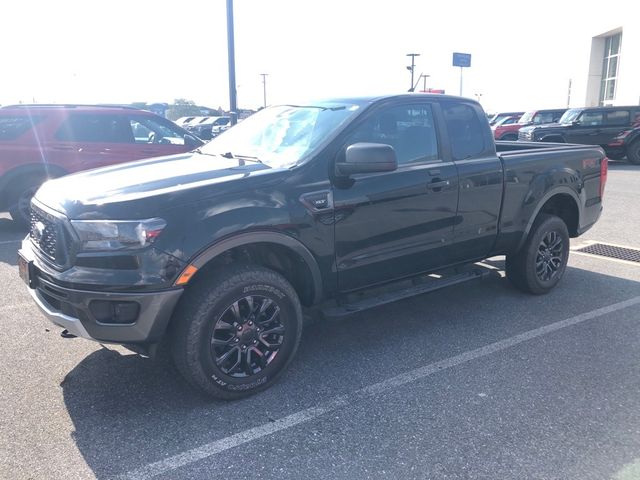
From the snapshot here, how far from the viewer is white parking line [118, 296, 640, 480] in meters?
Answer: 2.85

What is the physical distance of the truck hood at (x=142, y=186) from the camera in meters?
3.14

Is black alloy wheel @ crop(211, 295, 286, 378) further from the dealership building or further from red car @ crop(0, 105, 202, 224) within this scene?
the dealership building

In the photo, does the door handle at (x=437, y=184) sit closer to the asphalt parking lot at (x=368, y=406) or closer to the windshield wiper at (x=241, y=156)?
the asphalt parking lot at (x=368, y=406)

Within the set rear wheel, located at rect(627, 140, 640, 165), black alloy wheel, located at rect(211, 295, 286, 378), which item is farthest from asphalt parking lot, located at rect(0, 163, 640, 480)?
rear wheel, located at rect(627, 140, 640, 165)

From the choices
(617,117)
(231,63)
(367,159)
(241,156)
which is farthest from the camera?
(617,117)

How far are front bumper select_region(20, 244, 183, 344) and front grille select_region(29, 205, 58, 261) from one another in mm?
241

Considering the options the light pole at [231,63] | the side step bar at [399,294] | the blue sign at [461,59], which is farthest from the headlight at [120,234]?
the blue sign at [461,59]

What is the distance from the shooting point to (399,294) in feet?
14.1

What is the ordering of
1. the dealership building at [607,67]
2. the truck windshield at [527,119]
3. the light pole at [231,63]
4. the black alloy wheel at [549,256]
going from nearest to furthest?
the black alloy wheel at [549,256]
the light pole at [231,63]
the truck windshield at [527,119]
the dealership building at [607,67]

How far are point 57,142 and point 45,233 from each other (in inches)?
214

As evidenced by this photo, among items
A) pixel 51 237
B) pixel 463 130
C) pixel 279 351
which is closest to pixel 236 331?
pixel 279 351

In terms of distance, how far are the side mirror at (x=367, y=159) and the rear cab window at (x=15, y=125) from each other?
20.5ft

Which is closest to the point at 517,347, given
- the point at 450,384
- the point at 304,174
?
the point at 450,384

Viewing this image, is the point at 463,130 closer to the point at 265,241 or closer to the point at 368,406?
the point at 265,241
